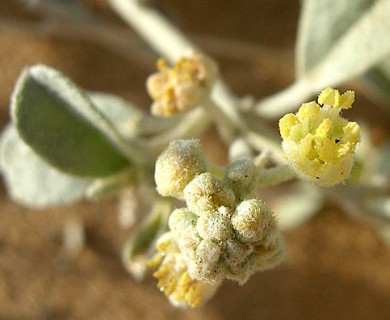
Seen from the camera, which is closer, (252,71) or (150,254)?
(150,254)

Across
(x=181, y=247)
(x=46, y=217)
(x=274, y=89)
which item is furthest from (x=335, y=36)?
(x=46, y=217)

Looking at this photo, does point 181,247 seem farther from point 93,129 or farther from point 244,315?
point 244,315

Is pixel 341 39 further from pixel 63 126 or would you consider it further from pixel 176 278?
pixel 176 278

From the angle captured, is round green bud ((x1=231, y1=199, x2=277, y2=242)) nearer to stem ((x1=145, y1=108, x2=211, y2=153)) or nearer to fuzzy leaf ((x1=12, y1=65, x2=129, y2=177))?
fuzzy leaf ((x1=12, y1=65, x2=129, y2=177))

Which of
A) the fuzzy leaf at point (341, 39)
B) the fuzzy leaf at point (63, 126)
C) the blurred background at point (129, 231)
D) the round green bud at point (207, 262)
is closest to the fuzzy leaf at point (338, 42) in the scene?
the fuzzy leaf at point (341, 39)

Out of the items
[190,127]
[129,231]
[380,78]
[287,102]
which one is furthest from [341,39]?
[129,231]

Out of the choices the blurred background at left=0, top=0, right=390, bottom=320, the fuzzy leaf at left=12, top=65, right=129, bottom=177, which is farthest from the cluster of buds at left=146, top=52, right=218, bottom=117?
the blurred background at left=0, top=0, right=390, bottom=320

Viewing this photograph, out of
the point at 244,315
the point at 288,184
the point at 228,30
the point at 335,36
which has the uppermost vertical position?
the point at 228,30

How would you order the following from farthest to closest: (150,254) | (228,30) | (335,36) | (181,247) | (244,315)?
(228,30)
(244,315)
(335,36)
(150,254)
(181,247)
